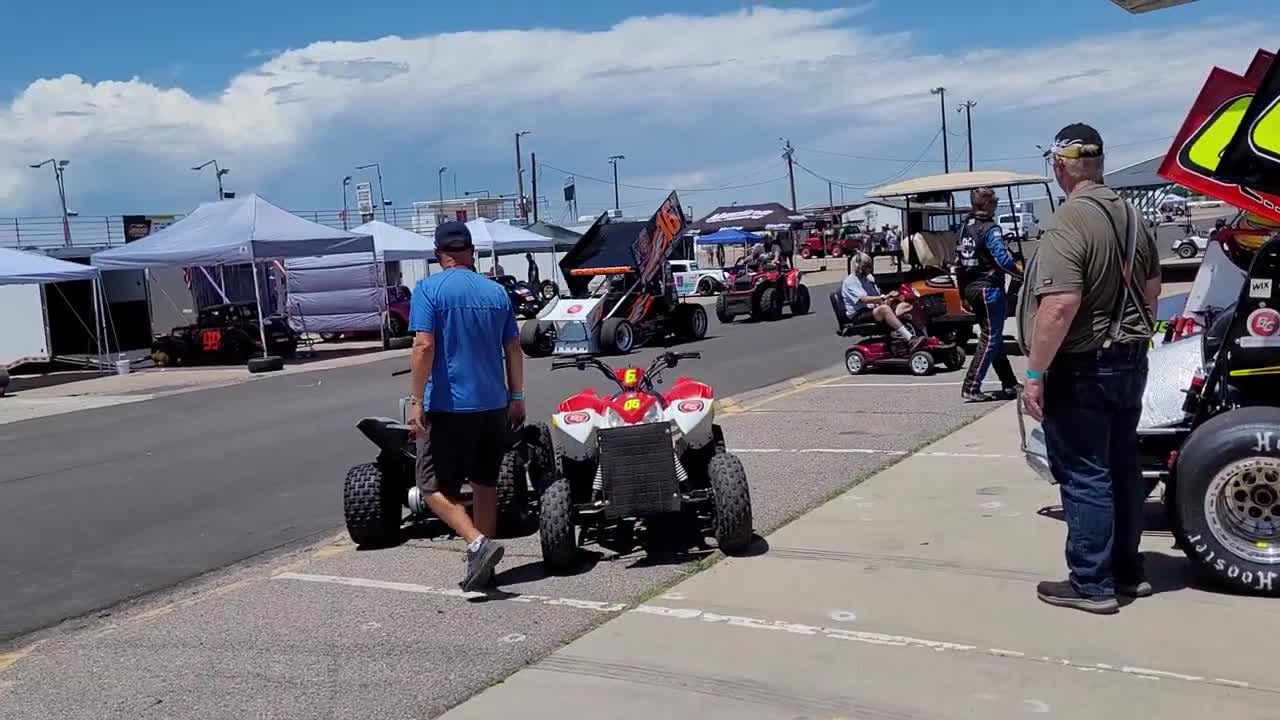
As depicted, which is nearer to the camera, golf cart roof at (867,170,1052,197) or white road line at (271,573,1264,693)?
white road line at (271,573,1264,693)

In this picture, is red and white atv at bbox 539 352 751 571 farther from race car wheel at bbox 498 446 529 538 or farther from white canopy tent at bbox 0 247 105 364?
white canopy tent at bbox 0 247 105 364

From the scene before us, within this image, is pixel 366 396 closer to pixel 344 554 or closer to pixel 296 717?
pixel 344 554

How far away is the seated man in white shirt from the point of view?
13859 mm

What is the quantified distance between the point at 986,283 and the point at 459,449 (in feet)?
21.1

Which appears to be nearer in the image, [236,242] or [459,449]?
[459,449]

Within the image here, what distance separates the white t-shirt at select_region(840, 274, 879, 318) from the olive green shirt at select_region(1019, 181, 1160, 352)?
9.38 metres

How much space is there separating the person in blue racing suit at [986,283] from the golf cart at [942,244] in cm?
302

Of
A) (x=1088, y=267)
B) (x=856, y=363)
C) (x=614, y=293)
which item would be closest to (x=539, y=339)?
(x=614, y=293)

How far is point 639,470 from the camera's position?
6.11 m

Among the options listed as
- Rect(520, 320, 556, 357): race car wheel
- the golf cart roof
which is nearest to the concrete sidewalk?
the golf cart roof

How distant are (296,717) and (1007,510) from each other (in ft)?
13.6

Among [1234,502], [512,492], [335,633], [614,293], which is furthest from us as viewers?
[614,293]

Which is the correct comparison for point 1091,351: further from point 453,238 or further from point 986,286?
point 986,286

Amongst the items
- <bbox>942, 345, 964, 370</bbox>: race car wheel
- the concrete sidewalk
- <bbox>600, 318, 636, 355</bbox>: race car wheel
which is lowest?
the concrete sidewalk
